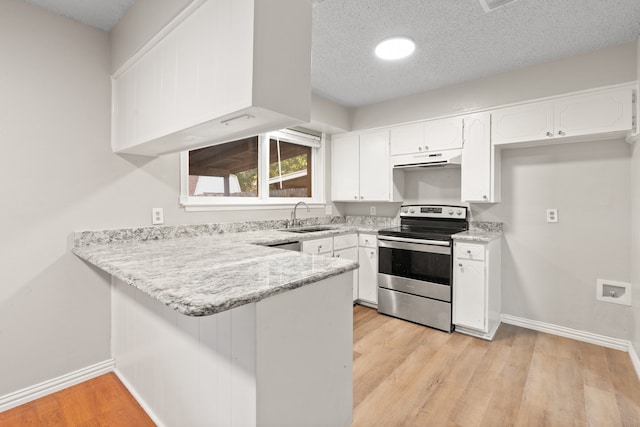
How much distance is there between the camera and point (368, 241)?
3354 mm

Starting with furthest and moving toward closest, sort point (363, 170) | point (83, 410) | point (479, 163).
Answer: point (363, 170) → point (479, 163) → point (83, 410)

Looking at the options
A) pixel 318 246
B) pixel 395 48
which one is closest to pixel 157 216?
pixel 318 246

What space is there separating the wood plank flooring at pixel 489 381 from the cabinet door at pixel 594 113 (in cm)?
175

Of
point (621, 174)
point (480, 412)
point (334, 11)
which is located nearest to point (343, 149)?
point (334, 11)

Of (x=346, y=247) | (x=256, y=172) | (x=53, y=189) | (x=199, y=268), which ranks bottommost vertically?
(x=346, y=247)

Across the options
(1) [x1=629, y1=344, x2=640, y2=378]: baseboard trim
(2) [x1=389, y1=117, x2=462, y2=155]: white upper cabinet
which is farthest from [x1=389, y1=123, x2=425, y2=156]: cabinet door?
(1) [x1=629, y1=344, x2=640, y2=378]: baseboard trim

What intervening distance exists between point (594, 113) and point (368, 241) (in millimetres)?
2170

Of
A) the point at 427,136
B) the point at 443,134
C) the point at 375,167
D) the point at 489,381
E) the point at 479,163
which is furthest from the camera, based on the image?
the point at 375,167

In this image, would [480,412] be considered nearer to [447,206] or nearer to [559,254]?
[559,254]

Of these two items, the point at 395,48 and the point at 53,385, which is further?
the point at 395,48

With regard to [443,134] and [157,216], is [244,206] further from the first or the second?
[443,134]

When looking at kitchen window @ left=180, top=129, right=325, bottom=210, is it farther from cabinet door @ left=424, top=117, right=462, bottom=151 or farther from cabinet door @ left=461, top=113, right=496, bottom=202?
cabinet door @ left=461, top=113, right=496, bottom=202

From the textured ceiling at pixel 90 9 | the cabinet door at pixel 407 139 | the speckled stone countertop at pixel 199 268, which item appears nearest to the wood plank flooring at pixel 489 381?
the speckled stone countertop at pixel 199 268

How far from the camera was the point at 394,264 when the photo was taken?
3119 millimetres
